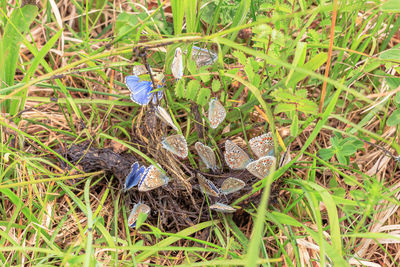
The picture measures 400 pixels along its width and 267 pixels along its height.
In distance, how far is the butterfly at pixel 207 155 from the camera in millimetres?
1444

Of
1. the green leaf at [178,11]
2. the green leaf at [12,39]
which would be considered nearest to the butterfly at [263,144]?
the green leaf at [178,11]

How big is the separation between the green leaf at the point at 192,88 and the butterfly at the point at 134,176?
341 mm

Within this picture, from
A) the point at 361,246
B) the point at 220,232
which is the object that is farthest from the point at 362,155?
the point at 220,232

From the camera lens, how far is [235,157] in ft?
4.81

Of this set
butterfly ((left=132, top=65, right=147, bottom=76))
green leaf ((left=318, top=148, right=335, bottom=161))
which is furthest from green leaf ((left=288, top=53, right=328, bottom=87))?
butterfly ((left=132, top=65, right=147, bottom=76))

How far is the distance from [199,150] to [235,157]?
0.15m

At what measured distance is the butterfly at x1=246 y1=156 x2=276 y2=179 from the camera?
1297 mm

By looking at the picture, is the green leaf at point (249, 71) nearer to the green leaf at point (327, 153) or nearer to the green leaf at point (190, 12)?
the green leaf at point (190, 12)

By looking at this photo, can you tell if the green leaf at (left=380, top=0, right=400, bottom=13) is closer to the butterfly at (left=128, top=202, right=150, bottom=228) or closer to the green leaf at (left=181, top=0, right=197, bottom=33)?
the green leaf at (left=181, top=0, right=197, bottom=33)

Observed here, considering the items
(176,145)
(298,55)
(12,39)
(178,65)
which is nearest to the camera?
(298,55)

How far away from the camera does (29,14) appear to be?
1.63 m

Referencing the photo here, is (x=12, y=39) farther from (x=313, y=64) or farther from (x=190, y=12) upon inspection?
(x=313, y=64)

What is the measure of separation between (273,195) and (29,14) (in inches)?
51.9

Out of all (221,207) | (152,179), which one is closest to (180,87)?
(152,179)
